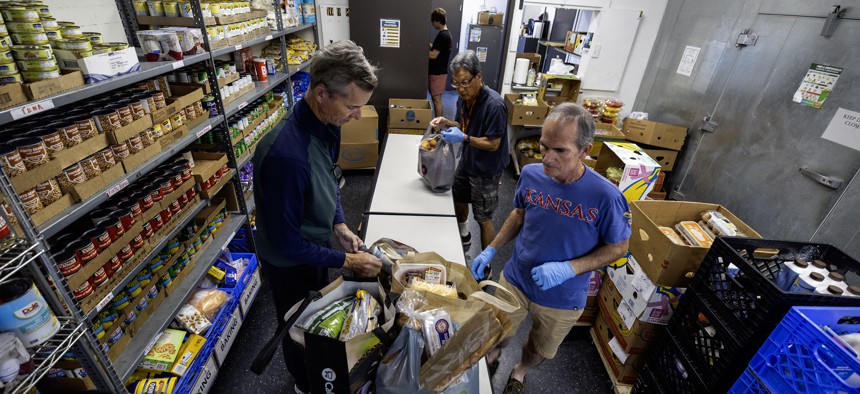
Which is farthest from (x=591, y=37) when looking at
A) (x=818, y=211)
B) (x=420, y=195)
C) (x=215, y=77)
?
(x=215, y=77)

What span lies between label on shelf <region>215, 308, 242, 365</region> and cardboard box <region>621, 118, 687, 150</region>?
4346 mm

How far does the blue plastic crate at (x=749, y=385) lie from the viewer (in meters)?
1.40

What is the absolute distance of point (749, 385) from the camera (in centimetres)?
146

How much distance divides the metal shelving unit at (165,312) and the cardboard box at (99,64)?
123cm

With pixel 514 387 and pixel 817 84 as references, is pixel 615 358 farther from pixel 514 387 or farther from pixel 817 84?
pixel 817 84

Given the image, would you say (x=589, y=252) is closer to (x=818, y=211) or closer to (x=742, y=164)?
(x=818, y=211)

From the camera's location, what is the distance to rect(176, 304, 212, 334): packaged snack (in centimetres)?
211

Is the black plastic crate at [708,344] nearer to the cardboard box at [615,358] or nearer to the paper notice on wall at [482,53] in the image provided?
the cardboard box at [615,358]

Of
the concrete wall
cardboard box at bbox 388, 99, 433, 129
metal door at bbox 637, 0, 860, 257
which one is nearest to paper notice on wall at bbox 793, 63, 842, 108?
metal door at bbox 637, 0, 860, 257

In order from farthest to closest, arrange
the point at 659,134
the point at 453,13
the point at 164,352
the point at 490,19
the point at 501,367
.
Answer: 1. the point at 453,13
2. the point at 490,19
3. the point at 659,134
4. the point at 501,367
5. the point at 164,352

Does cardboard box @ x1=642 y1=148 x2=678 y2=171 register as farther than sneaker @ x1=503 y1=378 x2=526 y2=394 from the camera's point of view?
Yes

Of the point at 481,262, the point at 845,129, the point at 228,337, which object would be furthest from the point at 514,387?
the point at 845,129

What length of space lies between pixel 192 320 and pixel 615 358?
266 cm

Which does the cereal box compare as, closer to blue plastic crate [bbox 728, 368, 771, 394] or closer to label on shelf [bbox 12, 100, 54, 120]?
label on shelf [bbox 12, 100, 54, 120]
